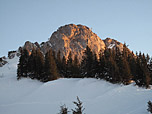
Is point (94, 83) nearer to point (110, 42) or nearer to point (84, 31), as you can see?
point (84, 31)

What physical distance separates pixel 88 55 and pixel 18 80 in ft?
56.2

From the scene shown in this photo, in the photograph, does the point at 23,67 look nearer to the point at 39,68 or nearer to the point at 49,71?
the point at 39,68

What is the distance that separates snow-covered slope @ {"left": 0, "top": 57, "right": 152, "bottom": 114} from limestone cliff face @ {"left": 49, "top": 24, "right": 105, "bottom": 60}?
150 feet

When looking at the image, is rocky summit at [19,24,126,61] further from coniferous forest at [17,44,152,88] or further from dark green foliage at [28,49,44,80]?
dark green foliage at [28,49,44,80]

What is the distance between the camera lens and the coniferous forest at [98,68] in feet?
96.4

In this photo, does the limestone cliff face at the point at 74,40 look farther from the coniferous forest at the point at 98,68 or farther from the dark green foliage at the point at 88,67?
the dark green foliage at the point at 88,67

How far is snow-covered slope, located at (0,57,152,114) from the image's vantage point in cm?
1941

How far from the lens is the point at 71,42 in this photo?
8300cm

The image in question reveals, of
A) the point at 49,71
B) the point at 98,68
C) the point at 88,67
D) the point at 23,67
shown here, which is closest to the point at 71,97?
the point at 98,68

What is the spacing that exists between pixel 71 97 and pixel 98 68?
12.1m

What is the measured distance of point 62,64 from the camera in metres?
46.2

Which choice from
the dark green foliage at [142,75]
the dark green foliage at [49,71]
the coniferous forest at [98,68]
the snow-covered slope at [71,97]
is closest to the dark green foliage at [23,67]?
the coniferous forest at [98,68]

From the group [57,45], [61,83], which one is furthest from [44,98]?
[57,45]

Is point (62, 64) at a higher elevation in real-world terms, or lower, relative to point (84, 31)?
lower
